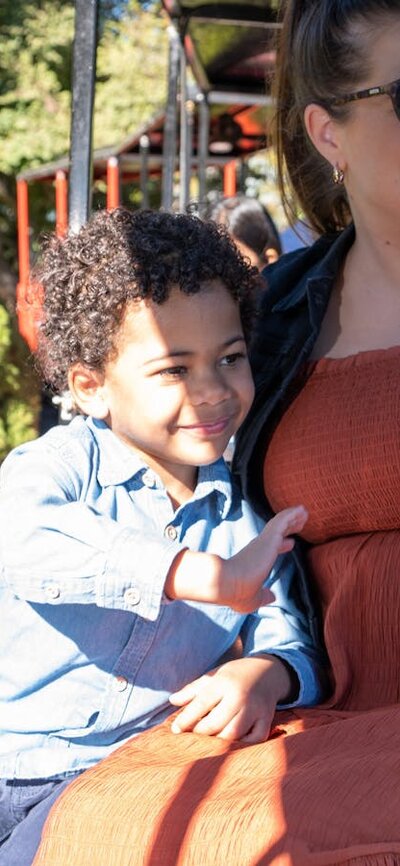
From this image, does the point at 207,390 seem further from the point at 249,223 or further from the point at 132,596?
the point at 249,223

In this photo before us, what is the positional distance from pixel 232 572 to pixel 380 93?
86cm

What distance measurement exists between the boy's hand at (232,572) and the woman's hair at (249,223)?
3.18 meters

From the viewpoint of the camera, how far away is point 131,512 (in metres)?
2.01

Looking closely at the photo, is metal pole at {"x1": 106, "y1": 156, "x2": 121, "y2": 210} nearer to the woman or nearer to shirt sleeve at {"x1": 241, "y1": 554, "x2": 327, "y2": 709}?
the woman

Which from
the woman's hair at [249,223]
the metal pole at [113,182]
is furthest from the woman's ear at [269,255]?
the metal pole at [113,182]

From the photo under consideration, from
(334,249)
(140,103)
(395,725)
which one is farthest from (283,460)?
(140,103)

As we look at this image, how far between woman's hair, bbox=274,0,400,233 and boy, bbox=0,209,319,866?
0.36m

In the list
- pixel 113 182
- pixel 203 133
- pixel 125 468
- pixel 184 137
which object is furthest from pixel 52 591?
pixel 113 182

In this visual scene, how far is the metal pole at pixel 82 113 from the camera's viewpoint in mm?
2549

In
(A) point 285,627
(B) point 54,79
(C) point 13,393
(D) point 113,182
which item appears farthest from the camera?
(B) point 54,79

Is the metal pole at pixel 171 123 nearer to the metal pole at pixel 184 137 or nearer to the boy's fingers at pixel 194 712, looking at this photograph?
the metal pole at pixel 184 137

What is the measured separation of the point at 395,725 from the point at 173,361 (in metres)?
0.69

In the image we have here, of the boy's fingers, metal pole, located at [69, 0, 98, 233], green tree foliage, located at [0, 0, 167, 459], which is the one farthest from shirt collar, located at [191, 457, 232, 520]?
green tree foliage, located at [0, 0, 167, 459]

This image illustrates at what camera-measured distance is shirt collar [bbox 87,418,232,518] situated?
2.02 m
